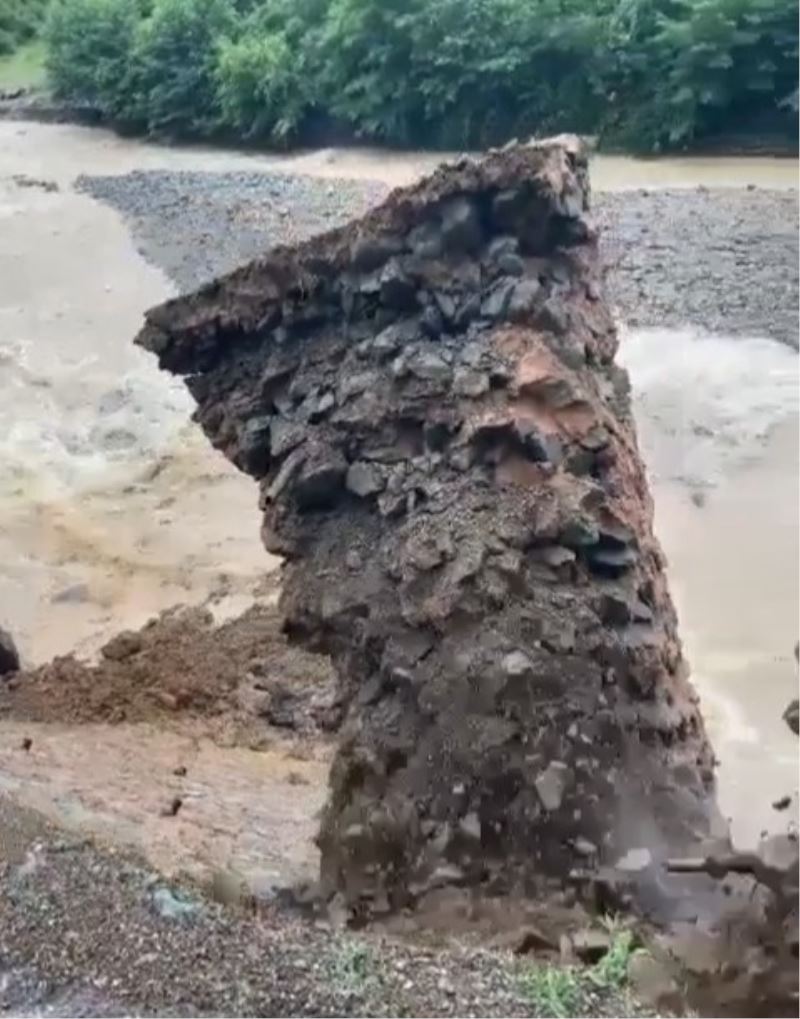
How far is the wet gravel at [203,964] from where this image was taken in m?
1.48

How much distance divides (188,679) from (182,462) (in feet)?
1.66

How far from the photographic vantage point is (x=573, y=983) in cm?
147

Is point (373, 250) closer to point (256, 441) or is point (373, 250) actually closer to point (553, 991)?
point (256, 441)

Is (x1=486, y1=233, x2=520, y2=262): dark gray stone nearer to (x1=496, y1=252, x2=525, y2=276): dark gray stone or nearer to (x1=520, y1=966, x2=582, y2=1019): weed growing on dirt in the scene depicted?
(x1=496, y1=252, x2=525, y2=276): dark gray stone

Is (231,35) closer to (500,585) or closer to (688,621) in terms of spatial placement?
(500,585)

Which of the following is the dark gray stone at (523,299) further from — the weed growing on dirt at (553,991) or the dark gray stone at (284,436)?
the weed growing on dirt at (553,991)

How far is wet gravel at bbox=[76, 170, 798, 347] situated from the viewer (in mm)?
2633

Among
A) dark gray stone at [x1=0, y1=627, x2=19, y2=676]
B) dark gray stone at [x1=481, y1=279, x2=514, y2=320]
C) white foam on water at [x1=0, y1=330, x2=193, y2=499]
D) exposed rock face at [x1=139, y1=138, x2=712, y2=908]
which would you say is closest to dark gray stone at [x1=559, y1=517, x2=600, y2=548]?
exposed rock face at [x1=139, y1=138, x2=712, y2=908]

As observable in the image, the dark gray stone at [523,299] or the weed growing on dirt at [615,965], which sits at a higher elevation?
the dark gray stone at [523,299]

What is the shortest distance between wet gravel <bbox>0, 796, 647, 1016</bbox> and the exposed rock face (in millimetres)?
383

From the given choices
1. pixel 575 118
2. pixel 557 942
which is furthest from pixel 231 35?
pixel 557 942

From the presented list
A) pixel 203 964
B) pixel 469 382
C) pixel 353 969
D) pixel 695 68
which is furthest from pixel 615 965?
pixel 695 68

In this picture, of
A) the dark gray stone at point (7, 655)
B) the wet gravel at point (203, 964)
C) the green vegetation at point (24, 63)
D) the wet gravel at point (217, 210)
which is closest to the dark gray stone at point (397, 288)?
the wet gravel at point (217, 210)

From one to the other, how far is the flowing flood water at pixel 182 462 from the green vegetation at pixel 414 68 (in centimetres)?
7
